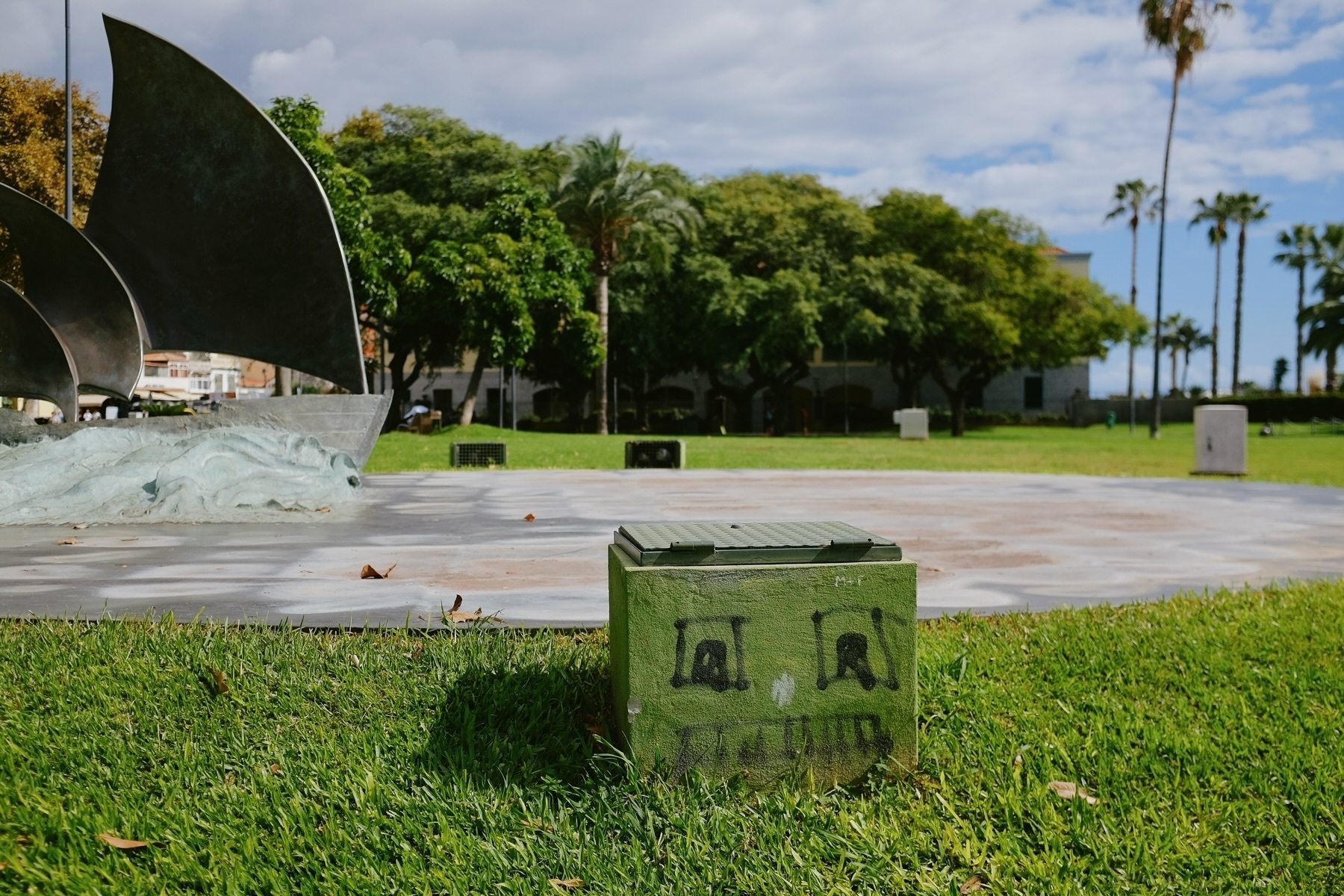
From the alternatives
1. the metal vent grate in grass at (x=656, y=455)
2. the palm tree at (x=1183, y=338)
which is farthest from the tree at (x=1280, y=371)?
the metal vent grate in grass at (x=656, y=455)

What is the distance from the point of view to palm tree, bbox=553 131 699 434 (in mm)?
37656

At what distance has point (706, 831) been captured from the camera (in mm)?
3000

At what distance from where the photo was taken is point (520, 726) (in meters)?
3.57

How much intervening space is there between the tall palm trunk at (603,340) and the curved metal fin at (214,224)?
2410 centimetres

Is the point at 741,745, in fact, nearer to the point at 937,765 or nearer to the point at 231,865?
the point at 937,765

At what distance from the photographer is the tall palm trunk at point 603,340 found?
3744 cm

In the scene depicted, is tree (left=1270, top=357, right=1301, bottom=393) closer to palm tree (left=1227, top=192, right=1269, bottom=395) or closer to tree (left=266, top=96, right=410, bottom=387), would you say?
palm tree (left=1227, top=192, right=1269, bottom=395)

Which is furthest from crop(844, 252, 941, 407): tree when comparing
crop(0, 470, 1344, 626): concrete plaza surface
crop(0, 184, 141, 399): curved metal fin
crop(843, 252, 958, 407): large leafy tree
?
crop(0, 184, 141, 399): curved metal fin

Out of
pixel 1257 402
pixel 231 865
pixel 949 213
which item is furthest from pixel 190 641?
pixel 1257 402

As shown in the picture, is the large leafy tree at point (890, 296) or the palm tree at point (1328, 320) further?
the palm tree at point (1328, 320)

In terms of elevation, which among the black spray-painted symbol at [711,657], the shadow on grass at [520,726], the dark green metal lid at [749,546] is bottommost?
the shadow on grass at [520,726]

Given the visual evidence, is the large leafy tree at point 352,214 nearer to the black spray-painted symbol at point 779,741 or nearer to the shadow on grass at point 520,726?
the shadow on grass at point 520,726

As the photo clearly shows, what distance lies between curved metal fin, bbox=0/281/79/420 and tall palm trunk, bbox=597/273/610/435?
2508cm

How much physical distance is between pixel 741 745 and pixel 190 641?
90.0 inches
